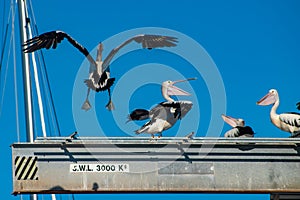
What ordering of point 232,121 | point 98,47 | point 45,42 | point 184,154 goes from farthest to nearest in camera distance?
point 98,47 → point 45,42 → point 232,121 → point 184,154

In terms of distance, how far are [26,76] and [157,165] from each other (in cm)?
1387

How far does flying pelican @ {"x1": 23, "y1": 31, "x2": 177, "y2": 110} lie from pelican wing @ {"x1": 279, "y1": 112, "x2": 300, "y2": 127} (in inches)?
A: 185

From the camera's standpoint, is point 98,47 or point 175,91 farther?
point 98,47

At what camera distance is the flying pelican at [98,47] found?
82.6ft

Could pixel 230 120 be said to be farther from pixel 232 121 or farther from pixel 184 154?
pixel 184 154

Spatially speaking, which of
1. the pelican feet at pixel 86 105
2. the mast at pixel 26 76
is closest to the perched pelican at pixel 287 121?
the pelican feet at pixel 86 105

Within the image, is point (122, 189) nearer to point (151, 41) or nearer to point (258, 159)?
point (258, 159)

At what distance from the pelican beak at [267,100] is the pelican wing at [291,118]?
217cm

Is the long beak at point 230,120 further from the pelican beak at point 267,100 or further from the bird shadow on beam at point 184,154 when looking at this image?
the bird shadow on beam at point 184,154

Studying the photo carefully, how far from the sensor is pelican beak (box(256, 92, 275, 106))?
2631 centimetres

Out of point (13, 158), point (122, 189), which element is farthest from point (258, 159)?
point (13, 158)

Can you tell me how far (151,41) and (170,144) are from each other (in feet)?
21.4

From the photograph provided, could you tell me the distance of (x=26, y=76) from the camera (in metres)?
33.5

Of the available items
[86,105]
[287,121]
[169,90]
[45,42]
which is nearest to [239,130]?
[287,121]
